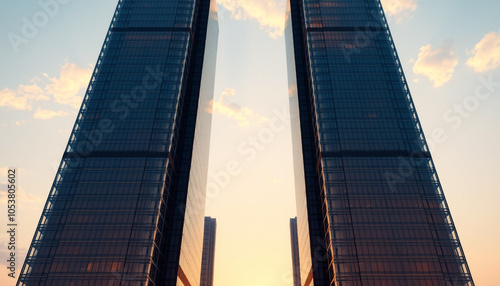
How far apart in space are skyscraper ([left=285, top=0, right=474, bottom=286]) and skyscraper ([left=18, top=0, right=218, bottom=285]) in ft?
136

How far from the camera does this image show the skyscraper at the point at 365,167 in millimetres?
85688

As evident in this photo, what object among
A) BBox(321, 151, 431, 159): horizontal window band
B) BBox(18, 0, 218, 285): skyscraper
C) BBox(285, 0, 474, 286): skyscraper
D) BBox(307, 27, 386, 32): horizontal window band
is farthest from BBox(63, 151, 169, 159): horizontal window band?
BBox(307, 27, 386, 32): horizontal window band

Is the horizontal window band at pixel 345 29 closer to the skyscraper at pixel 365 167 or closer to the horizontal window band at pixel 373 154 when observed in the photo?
the skyscraper at pixel 365 167

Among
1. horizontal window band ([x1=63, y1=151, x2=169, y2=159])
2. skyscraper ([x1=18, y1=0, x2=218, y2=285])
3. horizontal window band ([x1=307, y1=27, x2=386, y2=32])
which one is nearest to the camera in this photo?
skyscraper ([x1=18, y1=0, x2=218, y2=285])

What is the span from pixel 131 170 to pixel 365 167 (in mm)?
65356

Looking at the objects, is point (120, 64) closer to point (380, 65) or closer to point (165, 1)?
point (165, 1)

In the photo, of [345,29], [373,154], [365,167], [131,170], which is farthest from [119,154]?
[345,29]

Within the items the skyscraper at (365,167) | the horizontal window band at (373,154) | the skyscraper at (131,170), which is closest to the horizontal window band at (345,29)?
the skyscraper at (365,167)

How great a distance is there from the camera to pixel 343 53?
12350 cm

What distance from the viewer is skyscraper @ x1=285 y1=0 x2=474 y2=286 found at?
85688 mm

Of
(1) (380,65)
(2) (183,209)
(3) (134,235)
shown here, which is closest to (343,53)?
(1) (380,65)

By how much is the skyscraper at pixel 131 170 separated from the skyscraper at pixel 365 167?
41481 millimetres

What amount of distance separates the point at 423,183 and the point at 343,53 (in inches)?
2029

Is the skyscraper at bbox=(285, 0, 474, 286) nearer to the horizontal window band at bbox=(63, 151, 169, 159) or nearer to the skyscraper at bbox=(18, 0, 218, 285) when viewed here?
the skyscraper at bbox=(18, 0, 218, 285)
